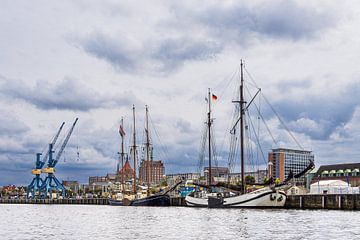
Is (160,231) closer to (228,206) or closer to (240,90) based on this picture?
(228,206)

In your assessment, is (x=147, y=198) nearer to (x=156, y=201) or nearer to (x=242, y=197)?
(x=156, y=201)

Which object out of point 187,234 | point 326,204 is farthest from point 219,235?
point 326,204

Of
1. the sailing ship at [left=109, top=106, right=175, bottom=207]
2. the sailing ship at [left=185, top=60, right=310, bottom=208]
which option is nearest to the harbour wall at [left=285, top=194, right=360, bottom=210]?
the sailing ship at [left=185, top=60, right=310, bottom=208]

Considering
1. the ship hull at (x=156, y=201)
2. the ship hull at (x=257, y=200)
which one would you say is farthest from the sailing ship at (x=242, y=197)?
the ship hull at (x=156, y=201)

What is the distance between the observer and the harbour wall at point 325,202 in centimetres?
8969

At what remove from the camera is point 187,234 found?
5019 cm

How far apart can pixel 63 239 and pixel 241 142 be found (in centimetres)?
6188

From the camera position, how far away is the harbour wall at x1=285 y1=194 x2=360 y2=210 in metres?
89.7

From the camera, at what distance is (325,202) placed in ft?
310

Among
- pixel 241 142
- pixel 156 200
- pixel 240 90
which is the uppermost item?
pixel 240 90

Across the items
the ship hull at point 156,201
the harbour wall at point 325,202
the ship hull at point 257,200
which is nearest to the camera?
the harbour wall at point 325,202

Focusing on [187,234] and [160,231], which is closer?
[187,234]

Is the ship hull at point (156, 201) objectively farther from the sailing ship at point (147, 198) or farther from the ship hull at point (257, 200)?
the ship hull at point (257, 200)

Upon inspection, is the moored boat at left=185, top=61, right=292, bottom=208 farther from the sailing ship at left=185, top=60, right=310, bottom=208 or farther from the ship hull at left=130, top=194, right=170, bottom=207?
the ship hull at left=130, top=194, right=170, bottom=207
